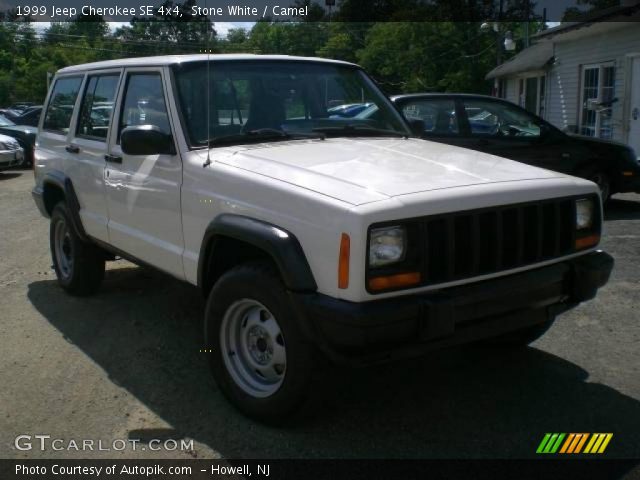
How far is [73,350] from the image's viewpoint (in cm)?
488

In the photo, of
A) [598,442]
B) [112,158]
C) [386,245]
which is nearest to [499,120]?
[112,158]

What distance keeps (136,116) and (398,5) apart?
4949cm

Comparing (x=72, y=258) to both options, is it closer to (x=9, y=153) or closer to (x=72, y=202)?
(x=72, y=202)

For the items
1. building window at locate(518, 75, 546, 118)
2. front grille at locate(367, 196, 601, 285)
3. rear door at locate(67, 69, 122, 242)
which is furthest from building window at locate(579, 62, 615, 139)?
front grille at locate(367, 196, 601, 285)

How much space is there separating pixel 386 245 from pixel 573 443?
1400 millimetres

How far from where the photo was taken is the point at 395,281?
3.16 meters

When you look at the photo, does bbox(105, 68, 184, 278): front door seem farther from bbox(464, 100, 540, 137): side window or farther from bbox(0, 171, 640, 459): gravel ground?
bbox(464, 100, 540, 137): side window

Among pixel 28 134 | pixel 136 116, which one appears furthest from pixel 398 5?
pixel 136 116

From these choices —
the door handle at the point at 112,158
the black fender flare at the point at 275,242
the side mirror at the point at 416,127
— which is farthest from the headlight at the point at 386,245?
the door handle at the point at 112,158

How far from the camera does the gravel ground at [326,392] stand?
3.52 m

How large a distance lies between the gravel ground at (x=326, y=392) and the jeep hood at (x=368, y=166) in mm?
1127

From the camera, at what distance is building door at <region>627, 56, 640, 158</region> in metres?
15.0

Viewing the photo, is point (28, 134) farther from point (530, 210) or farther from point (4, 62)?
point (4, 62)

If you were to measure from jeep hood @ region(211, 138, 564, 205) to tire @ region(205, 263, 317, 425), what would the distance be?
54 cm
